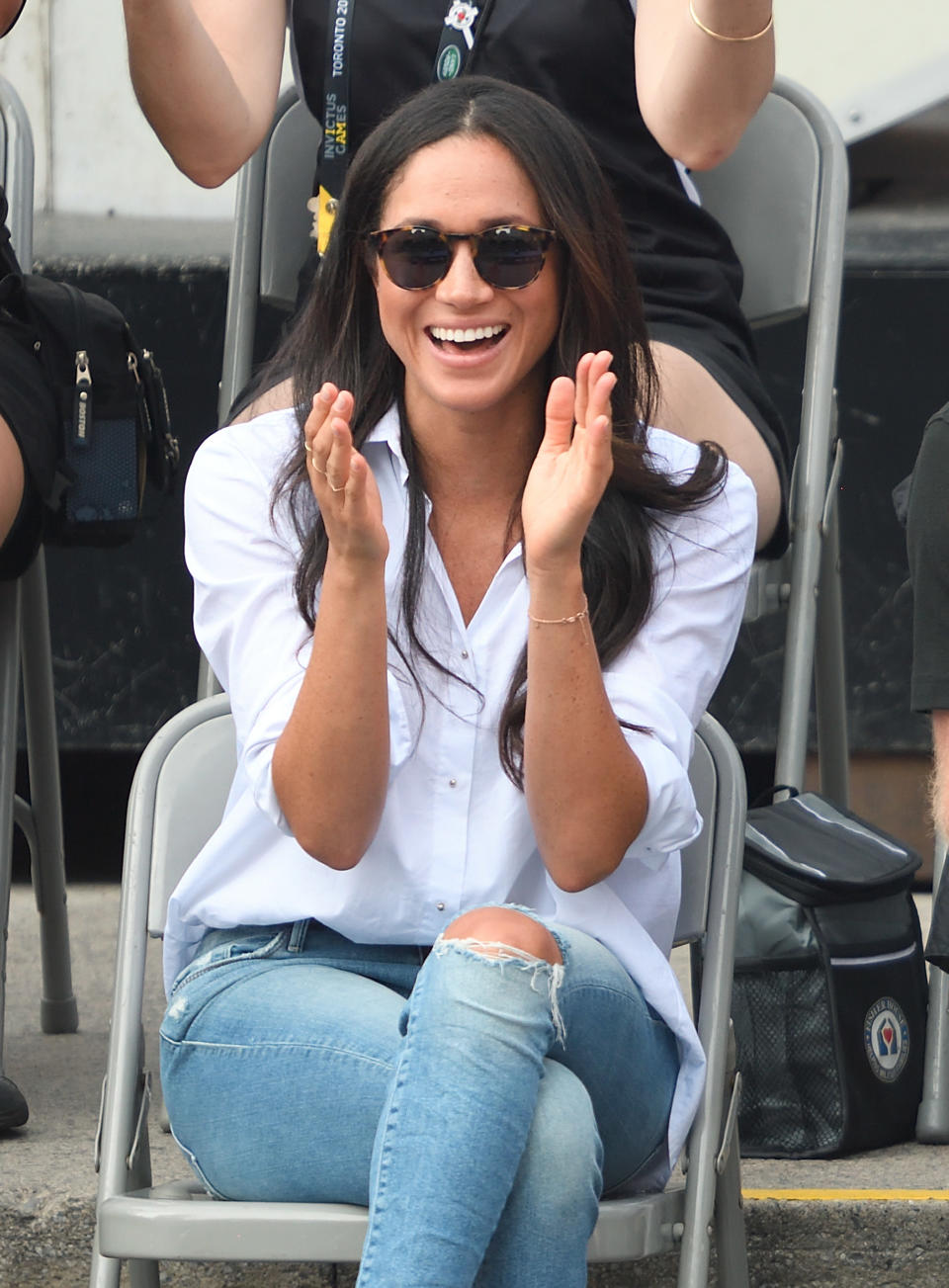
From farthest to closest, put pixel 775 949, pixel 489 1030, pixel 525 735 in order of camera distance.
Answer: pixel 775 949, pixel 525 735, pixel 489 1030

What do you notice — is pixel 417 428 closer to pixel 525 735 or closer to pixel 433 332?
pixel 433 332

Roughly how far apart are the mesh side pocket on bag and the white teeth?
96 centimetres

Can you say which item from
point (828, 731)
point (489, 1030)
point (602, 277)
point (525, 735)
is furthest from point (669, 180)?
point (489, 1030)

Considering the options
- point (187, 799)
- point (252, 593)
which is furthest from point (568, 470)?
point (187, 799)

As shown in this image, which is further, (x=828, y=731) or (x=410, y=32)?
(x=828, y=731)

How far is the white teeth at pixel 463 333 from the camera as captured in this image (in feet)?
6.89

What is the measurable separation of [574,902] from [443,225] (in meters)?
0.71

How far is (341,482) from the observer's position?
1.88 m

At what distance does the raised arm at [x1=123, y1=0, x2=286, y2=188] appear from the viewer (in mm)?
2592

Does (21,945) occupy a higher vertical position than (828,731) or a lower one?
lower

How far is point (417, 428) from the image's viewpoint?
87.4 inches

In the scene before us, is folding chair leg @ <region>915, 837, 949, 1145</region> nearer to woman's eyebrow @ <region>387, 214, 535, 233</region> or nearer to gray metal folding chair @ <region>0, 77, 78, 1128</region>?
woman's eyebrow @ <region>387, 214, 535, 233</region>

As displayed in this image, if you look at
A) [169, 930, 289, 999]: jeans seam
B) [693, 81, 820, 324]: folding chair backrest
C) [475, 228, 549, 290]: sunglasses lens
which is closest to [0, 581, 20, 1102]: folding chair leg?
[169, 930, 289, 999]: jeans seam

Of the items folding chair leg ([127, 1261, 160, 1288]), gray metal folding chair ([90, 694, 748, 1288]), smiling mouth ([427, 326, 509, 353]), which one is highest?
smiling mouth ([427, 326, 509, 353])
